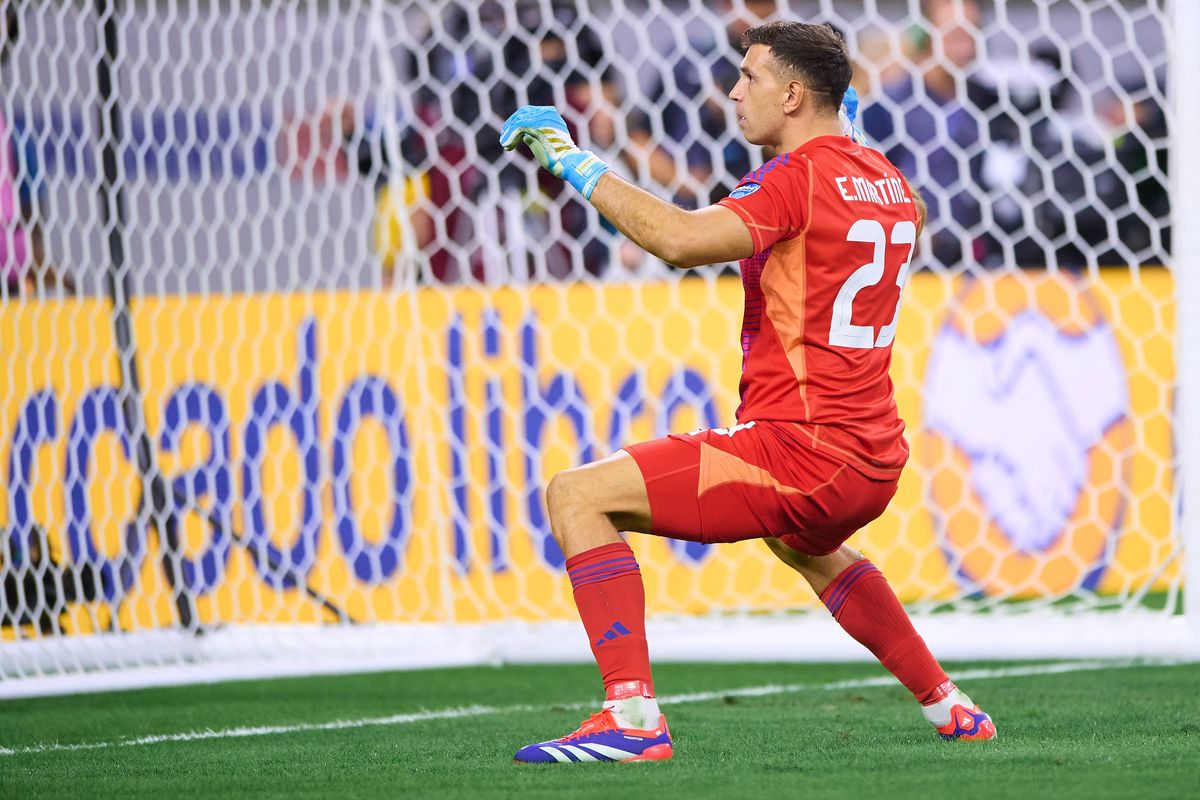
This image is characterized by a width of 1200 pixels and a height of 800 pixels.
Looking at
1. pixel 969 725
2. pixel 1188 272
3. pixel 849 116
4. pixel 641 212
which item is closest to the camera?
pixel 641 212

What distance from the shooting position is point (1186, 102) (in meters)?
5.16

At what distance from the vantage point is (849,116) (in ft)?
11.8

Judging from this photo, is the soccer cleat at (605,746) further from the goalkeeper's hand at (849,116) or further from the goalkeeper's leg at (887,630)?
the goalkeeper's hand at (849,116)

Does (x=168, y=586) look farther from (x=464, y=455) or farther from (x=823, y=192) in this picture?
(x=823, y=192)

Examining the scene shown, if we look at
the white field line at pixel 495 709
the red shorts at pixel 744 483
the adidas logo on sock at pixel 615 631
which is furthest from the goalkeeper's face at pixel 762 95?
the white field line at pixel 495 709

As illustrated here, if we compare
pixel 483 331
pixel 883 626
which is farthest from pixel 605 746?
pixel 483 331

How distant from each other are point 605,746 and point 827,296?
923mm

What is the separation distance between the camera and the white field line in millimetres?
3932

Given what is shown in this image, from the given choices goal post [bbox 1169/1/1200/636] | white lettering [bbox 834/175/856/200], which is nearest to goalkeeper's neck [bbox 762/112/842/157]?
white lettering [bbox 834/175/856/200]

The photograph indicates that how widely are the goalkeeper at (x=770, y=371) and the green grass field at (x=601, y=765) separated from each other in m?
0.30

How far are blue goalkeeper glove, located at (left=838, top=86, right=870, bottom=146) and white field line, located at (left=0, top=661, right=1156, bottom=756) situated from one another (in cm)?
173

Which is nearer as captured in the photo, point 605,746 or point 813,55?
point 605,746

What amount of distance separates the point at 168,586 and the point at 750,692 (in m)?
2.04

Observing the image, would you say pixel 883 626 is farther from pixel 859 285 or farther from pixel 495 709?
pixel 495 709
